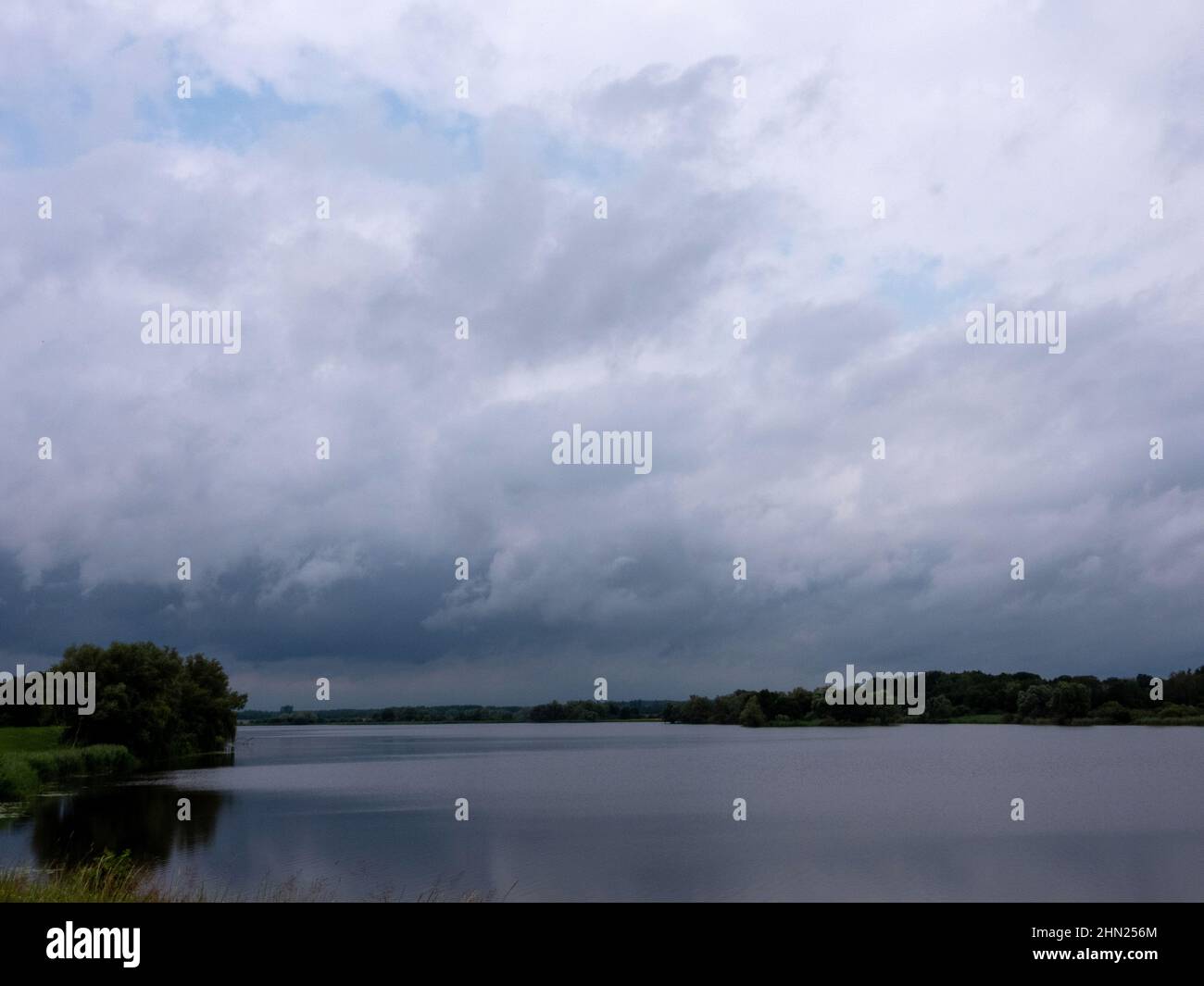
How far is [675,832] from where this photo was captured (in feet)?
137

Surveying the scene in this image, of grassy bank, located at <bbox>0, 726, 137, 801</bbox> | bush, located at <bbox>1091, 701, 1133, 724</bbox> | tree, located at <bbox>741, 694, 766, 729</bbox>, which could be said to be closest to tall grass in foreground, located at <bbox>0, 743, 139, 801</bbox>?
grassy bank, located at <bbox>0, 726, 137, 801</bbox>

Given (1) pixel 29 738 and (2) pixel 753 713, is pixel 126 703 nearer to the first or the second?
(1) pixel 29 738

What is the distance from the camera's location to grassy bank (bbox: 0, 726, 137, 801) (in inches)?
2062

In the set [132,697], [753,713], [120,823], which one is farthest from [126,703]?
[753,713]

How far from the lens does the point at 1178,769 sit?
71000mm

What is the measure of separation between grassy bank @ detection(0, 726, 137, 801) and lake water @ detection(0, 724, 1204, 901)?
2.12m

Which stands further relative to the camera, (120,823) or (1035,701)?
(1035,701)

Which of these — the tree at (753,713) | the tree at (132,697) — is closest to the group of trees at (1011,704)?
the tree at (753,713)

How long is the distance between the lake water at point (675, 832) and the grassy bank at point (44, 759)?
2.12 metres

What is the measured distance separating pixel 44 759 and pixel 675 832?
40.6 meters

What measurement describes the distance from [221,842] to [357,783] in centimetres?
3119
